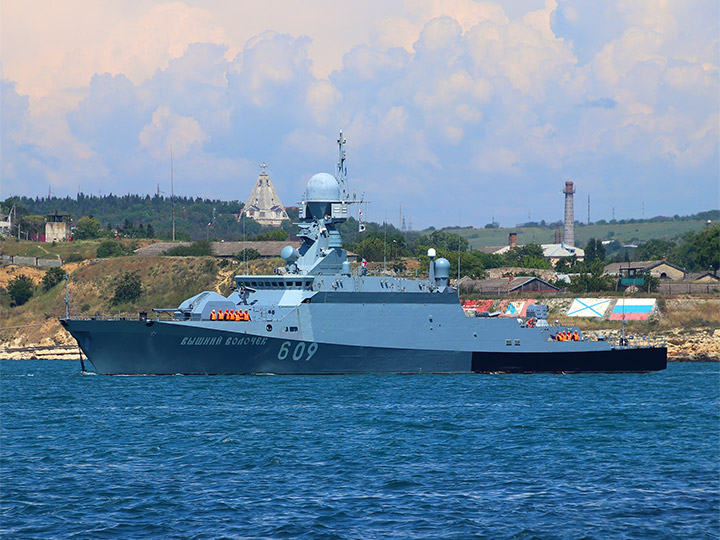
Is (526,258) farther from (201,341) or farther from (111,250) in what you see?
(201,341)

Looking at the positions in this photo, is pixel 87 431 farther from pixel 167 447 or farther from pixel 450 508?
pixel 450 508

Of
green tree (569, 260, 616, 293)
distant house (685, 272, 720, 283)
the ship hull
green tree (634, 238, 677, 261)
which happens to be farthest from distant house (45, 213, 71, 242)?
the ship hull

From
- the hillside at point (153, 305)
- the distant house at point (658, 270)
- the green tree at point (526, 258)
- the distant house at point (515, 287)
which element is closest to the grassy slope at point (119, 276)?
the hillside at point (153, 305)

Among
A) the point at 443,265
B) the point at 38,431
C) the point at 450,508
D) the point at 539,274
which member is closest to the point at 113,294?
the point at 539,274

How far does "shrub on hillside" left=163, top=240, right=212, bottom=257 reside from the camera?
3625 inches

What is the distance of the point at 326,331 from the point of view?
124ft

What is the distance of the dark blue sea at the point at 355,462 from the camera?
50.7 ft

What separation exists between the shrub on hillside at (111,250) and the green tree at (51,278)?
10.3m

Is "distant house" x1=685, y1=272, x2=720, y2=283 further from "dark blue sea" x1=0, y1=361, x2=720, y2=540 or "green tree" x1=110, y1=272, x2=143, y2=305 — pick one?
"dark blue sea" x1=0, y1=361, x2=720, y2=540

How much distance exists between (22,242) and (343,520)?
90917mm

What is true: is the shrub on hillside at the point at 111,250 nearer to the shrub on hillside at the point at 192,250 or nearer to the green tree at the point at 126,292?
the shrub on hillside at the point at 192,250

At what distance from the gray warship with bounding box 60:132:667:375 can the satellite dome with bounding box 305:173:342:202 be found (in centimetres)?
4

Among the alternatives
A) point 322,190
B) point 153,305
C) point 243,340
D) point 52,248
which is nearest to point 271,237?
point 52,248

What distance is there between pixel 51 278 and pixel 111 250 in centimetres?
1286
